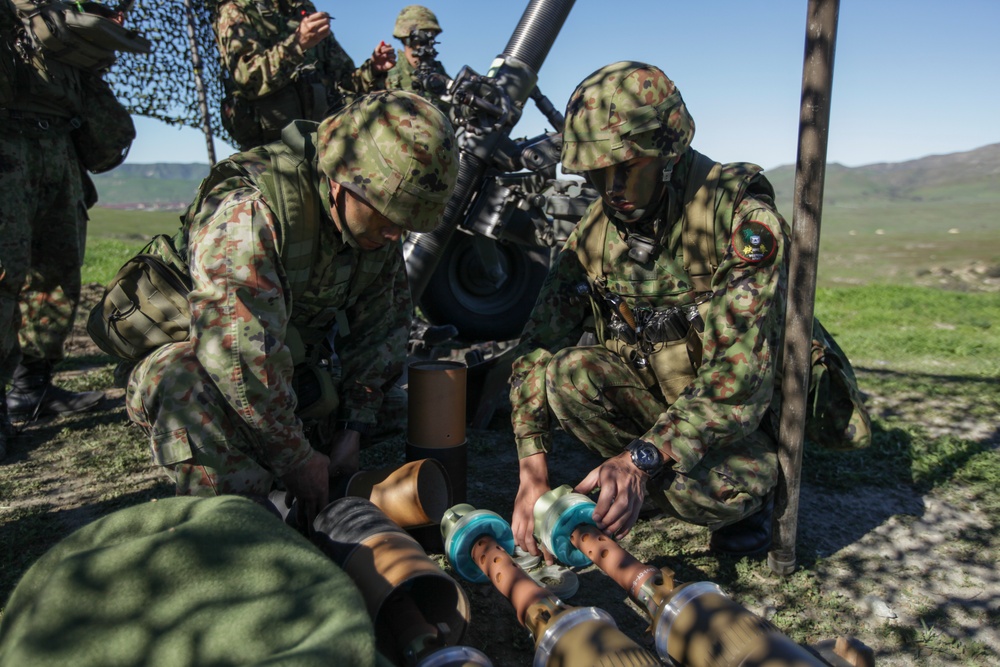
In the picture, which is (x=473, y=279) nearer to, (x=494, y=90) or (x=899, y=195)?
(x=494, y=90)

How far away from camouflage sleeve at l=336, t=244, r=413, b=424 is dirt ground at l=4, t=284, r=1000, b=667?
2.40 feet

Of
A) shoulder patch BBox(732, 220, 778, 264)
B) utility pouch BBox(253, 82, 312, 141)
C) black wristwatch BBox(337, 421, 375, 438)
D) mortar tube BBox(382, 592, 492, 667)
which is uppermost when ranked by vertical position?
utility pouch BBox(253, 82, 312, 141)

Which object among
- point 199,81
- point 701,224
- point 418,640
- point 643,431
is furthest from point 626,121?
point 199,81

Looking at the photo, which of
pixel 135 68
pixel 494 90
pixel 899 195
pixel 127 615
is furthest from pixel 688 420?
pixel 899 195

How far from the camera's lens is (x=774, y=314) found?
2.97 meters

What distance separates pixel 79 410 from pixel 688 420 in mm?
3840

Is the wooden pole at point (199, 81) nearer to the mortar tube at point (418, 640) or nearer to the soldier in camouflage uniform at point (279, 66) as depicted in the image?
the soldier in camouflage uniform at point (279, 66)

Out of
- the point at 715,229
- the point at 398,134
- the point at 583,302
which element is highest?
the point at 398,134

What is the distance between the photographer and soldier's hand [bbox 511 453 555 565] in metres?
2.83

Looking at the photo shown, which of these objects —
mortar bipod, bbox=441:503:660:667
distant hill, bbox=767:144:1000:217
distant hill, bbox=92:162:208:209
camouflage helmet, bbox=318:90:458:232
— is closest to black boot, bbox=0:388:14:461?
camouflage helmet, bbox=318:90:458:232

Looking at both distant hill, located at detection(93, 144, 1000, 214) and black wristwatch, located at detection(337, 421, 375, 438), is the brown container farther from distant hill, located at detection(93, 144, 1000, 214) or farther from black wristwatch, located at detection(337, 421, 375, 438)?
distant hill, located at detection(93, 144, 1000, 214)

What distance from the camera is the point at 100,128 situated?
4836 mm

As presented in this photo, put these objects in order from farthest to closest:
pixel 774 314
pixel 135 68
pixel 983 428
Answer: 1. pixel 135 68
2. pixel 983 428
3. pixel 774 314

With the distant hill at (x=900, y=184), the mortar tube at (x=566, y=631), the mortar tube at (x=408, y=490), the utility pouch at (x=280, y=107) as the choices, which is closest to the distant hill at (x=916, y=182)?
the distant hill at (x=900, y=184)
